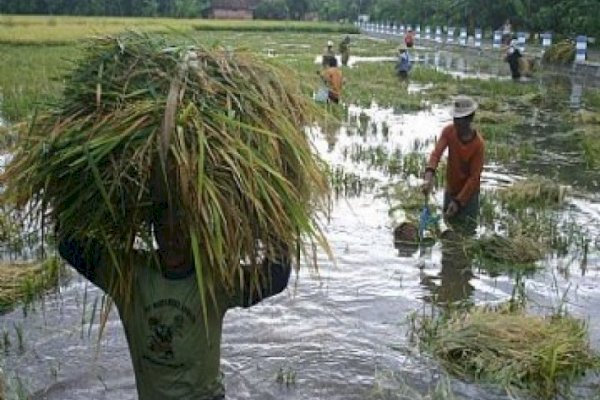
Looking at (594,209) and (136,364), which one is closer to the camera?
(136,364)

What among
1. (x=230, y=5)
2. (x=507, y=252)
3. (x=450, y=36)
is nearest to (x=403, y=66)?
(x=507, y=252)

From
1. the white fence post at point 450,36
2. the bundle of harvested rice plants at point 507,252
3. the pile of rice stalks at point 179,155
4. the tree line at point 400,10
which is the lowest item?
the bundle of harvested rice plants at point 507,252

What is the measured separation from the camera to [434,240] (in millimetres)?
6695

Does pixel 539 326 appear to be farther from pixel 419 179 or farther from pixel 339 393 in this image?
pixel 419 179

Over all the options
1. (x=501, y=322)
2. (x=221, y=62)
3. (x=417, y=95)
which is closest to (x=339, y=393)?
(x=501, y=322)

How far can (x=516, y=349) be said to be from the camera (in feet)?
14.0

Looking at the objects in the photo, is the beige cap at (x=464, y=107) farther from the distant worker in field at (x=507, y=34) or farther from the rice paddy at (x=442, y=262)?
the distant worker in field at (x=507, y=34)

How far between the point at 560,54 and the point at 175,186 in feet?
85.7

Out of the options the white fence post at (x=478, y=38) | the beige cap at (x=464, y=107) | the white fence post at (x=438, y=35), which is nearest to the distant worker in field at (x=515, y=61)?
the white fence post at (x=478, y=38)

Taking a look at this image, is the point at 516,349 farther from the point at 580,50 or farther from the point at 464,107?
the point at 580,50

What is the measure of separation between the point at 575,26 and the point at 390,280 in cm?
2641

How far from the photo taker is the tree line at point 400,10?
30.9 metres

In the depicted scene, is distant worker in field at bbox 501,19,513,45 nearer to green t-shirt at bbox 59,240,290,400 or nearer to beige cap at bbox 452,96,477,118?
beige cap at bbox 452,96,477,118

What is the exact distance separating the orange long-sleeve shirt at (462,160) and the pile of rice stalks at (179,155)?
380cm
